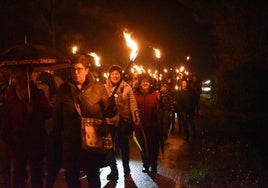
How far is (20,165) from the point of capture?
20.3 ft

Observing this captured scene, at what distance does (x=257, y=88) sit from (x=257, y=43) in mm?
2269

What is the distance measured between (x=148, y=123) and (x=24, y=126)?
3546 millimetres

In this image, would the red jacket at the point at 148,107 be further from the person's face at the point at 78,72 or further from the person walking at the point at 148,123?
Result: the person's face at the point at 78,72

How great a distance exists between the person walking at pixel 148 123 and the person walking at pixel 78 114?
10.3ft

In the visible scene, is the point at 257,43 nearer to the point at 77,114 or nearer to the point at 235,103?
the point at 235,103

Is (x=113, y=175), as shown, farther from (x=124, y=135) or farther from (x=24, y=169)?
(x=24, y=169)

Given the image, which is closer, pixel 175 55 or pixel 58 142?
pixel 58 142

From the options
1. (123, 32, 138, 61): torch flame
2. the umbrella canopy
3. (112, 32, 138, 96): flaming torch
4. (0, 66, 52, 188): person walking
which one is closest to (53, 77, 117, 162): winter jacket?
(112, 32, 138, 96): flaming torch

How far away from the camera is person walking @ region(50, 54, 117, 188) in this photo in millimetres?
5809

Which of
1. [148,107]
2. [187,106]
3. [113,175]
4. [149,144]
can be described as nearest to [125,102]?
[148,107]

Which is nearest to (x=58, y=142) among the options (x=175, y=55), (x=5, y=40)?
(x=5, y=40)

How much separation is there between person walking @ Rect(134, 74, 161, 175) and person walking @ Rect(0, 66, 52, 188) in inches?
121

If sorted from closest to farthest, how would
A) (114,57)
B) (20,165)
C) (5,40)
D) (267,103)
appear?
(20,165) < (267,103) < (5,40) < (114,57)

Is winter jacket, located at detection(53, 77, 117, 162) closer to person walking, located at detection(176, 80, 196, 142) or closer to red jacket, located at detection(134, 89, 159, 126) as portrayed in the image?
red jacket, located at detection(134, 89, 159, 126)
